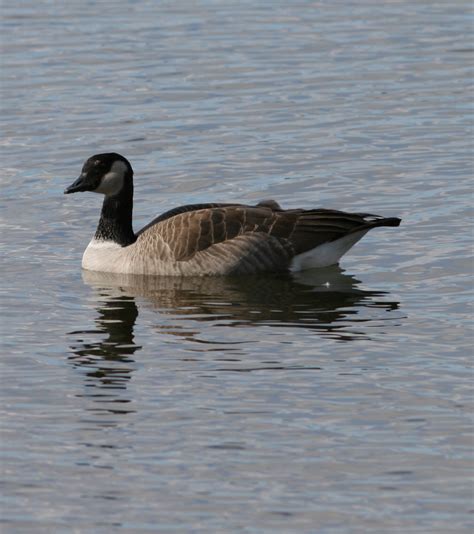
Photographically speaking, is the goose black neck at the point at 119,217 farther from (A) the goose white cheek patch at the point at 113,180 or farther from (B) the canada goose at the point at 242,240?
(B) the canada goose at the point at 242,240

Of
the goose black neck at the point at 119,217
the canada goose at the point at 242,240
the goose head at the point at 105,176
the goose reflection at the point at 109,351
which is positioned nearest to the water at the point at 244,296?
the goose reflection at the point at 109,351

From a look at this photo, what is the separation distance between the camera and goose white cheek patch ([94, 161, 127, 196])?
68.6ft

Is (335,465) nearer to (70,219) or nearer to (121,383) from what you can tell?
(121,383)

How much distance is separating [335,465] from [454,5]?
25.7 meters

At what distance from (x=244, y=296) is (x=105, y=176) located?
125 inches

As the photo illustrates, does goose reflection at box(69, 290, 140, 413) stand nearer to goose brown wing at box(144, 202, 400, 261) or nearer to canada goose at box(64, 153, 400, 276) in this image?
canada goose at box(64, 153, 400, 276)

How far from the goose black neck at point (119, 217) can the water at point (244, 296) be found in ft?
2.13

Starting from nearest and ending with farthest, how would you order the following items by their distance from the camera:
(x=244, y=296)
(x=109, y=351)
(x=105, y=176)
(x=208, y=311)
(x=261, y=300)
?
(x=109, y=351) → (x=208, y=311) → (x=261, y=300) → (x=244, y=296) → (x=105, y=176)

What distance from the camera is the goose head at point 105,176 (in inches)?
819

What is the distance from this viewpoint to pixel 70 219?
22781 millimetres

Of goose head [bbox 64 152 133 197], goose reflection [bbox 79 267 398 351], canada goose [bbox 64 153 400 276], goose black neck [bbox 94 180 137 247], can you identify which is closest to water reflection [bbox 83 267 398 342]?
goose reflection [bbox 79 267 398 351]

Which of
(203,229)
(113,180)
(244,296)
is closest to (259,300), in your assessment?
(244,296)

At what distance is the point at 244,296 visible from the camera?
1889 centimetres

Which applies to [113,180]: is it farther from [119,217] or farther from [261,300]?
[261,300]
